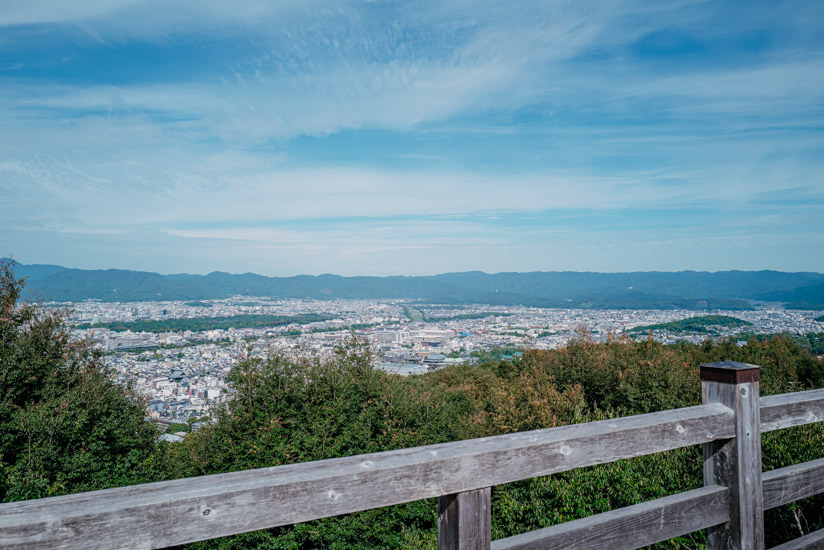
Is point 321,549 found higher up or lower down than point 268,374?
lower down

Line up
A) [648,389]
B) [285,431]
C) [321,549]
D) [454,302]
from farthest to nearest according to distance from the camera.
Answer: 1. [454,302]
2. [648,389]
3. [285,431]
4. [321,549]

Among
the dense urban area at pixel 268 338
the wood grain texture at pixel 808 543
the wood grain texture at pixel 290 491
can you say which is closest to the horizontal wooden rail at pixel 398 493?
the wood grain texture at pixel 290 491

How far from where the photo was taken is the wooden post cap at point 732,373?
2297 mm

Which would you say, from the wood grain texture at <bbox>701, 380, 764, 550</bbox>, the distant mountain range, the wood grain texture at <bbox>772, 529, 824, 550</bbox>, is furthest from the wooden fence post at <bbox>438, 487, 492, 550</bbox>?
the distant mountain range

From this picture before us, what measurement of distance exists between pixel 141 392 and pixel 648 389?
13483 mm

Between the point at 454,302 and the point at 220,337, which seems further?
the point at 454,302

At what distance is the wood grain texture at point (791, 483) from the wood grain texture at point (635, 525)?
31cm

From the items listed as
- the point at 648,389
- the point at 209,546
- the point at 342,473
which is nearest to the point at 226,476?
the point at 342,473

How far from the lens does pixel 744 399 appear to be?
90.7 inches

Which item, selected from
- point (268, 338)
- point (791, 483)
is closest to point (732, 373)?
point (791, 483)

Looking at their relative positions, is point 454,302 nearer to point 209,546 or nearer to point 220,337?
point 220,337

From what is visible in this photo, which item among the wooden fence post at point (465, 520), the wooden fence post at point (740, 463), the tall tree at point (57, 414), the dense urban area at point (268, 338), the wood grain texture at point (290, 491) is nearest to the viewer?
the wood grain texture at point (290, 491)

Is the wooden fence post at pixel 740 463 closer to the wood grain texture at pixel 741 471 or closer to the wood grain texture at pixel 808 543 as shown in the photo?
the wood grain texture at pixel 741 471

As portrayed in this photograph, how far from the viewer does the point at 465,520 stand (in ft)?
5.49
